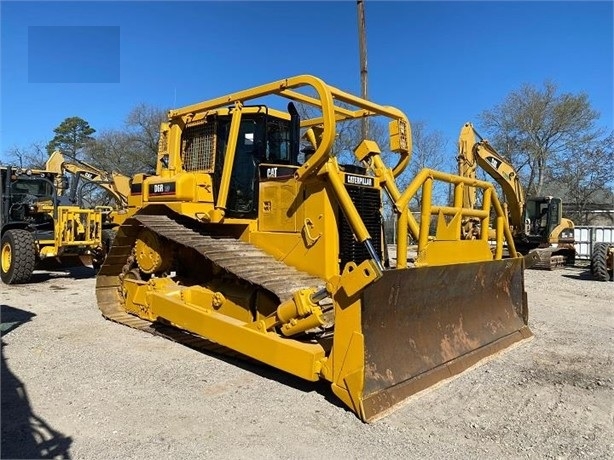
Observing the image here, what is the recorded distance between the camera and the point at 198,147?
686 centimetres

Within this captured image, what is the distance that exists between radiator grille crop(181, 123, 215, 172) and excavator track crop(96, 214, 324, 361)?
0.77 meters

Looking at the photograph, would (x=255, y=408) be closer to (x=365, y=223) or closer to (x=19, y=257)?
(x=365, y=223)

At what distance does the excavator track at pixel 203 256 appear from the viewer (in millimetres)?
5012

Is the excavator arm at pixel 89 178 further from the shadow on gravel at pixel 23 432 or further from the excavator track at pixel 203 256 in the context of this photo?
the shadow on gravel at pixel 23 432

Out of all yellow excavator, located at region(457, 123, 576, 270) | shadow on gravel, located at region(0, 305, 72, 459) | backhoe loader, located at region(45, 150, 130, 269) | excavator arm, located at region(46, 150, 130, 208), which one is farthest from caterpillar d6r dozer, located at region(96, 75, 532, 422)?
yellow excavator, located at region(457, 123, 576, 270)

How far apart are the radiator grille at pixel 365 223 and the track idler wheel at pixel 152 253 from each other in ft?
8.21

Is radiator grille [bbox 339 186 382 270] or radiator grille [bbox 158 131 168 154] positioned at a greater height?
radiator grille [bbox 158 131 168 154]

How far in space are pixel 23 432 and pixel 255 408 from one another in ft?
5.50

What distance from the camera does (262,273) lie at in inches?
200

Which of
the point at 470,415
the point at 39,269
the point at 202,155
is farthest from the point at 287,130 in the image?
the point at 39,269

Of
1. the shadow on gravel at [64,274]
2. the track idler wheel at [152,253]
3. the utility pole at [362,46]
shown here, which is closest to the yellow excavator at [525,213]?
the utility pole at [362,46]

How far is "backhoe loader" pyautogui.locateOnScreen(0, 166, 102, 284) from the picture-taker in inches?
439

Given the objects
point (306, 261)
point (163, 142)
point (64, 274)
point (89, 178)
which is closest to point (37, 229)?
point (64, 274)

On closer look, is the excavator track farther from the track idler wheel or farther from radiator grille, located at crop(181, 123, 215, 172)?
radiator grille, located at crop(181, 123, 215, 172)
